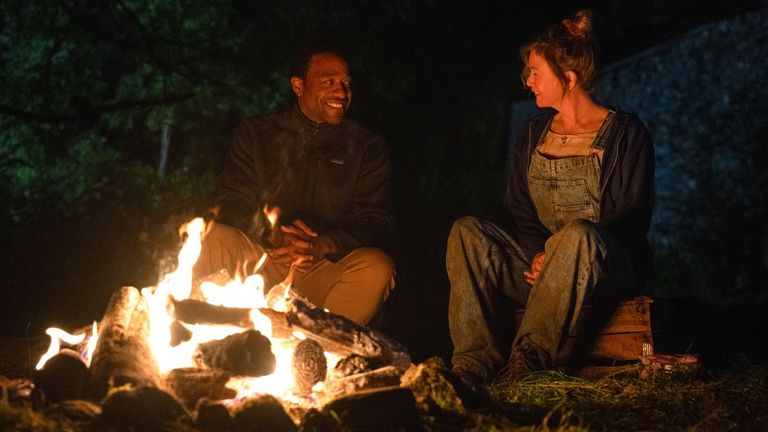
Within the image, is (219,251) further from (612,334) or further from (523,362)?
(612,334)

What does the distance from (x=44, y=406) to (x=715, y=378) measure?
11.4 ft

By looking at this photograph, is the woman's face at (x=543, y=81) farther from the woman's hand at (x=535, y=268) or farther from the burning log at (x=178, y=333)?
the burning log at (x=178, y=333)

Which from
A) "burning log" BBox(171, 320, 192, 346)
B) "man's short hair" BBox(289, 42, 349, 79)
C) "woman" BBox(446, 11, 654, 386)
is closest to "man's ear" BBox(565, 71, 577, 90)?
"woman" BBox(446, 11, 654, 386)

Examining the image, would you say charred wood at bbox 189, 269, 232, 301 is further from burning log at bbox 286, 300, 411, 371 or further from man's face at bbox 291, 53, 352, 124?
man's face at bbox 291, 53, 352, 124

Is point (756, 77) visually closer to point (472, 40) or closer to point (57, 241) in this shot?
point (472, 40)

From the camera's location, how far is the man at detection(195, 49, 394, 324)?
529cm

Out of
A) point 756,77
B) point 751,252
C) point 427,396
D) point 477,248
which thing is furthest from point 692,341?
point 756,77

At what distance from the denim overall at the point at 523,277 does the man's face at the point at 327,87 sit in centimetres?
115

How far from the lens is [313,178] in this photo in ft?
18.0

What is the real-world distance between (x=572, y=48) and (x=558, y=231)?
1081mm

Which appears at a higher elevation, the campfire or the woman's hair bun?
the woman's hair bun

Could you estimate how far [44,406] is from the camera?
3.74m

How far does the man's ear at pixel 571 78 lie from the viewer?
199 inches

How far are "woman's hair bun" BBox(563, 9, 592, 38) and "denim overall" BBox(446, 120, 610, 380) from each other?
55 cm
